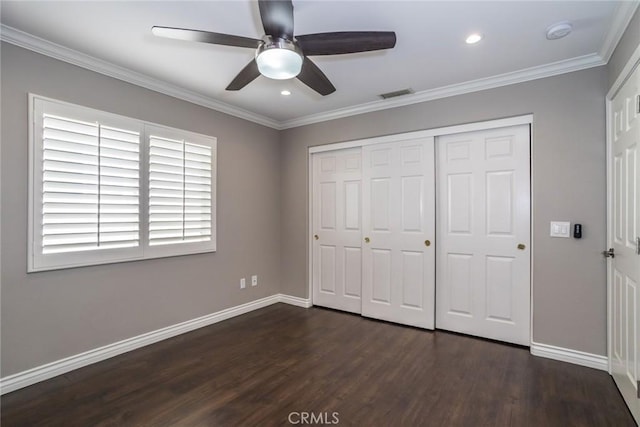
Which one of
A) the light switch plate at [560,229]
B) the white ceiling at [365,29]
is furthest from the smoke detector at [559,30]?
the light switch plate at [560,229]

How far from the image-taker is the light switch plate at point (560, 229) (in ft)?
8.91

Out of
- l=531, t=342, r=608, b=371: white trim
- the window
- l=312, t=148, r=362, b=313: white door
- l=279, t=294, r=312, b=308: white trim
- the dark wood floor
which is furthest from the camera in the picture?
l=279, t=294, r=312, b=308: white trim

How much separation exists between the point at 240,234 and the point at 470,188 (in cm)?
273

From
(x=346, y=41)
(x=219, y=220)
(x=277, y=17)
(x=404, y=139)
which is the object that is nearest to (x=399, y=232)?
(x=404, y=139)

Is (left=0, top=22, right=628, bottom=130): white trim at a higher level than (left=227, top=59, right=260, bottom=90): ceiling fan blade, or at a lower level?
higher

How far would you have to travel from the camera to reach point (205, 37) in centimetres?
179

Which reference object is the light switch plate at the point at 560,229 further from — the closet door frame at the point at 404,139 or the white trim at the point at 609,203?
the white trim at the point at 609,203

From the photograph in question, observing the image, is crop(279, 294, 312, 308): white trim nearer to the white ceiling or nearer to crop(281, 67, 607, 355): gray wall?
crop(281, 67, 607, 355): gray wall

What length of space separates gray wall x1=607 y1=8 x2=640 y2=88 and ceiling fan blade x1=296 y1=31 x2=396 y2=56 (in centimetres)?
151

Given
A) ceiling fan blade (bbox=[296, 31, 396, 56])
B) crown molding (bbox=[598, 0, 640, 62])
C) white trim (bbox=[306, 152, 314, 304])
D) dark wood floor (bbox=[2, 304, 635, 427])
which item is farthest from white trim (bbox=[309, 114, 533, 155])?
dark wood floor (bbox=[2, 304, 635, 427])

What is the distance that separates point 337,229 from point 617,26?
10.1ft

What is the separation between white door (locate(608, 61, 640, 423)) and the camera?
6.35ft

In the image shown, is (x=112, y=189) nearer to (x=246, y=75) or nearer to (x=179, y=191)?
(x=179, y=191)

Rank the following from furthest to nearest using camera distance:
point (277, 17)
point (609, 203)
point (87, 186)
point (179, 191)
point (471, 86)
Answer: point (179, 191)
point (471, 86)
point (87, 186)
point (609, 203)
point (277, 17)
